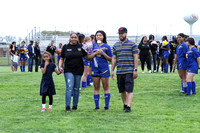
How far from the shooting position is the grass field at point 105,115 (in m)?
6.34

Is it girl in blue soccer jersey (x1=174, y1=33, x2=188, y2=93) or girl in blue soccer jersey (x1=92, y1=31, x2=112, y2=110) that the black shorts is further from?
girl in blue soccer jersey (x1=174, y1=33, x2=188, y2=93)

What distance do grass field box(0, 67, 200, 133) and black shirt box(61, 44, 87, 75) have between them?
1.03 meters

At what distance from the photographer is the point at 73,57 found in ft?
27.1

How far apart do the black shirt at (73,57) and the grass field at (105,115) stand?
1031 millimetres

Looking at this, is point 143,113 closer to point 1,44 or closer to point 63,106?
point 63,106

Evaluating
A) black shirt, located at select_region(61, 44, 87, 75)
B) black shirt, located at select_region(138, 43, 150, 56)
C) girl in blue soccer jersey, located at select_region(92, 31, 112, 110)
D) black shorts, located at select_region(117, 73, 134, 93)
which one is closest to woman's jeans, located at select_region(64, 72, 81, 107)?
black shirt, located at select_region(61, 44, 87, 75)

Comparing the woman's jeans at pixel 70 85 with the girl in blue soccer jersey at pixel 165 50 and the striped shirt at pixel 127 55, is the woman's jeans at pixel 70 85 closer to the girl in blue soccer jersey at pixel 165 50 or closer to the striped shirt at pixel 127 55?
the striped shirt at pixel 127 55

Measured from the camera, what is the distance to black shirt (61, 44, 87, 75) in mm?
8266

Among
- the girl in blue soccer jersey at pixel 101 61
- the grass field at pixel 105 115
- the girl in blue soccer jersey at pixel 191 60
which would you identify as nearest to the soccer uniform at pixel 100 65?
the girl in blue soccer jersey at pixel 101 61

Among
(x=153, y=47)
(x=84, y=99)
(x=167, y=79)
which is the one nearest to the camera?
(x=84, y=99)

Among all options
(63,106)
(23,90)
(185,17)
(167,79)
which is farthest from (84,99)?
(185,17)

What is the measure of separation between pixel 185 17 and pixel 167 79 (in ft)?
162

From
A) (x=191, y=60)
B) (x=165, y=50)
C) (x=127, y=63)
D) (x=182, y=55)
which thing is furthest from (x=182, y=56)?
Answer: (x=165, y=50)

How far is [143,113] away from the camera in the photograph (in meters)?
7.87
